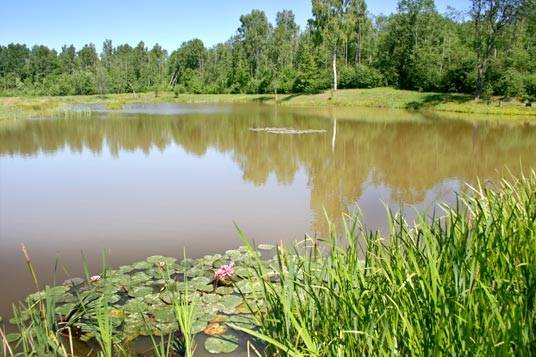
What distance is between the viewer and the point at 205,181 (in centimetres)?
1148

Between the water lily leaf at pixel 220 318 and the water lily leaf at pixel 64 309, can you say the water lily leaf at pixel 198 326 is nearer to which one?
the water lily leaf at pixel 220 318

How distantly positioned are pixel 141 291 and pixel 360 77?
148 feet

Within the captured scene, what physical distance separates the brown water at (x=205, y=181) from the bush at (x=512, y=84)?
10994 mm

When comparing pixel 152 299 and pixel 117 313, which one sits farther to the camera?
pixel 152 299

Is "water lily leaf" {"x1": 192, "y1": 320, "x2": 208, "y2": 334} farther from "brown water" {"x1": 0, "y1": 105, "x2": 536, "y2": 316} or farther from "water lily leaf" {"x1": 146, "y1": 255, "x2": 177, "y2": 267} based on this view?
"brown water" {"x1": 0, "y1": 105, "x2": 536, "y2": 316}

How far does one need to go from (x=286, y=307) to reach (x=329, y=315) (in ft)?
1.21

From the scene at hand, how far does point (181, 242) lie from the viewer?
6.79 m

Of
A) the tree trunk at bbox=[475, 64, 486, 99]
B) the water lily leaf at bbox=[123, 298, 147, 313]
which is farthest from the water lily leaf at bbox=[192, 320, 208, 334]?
the tree trunk at bbox=[475, 64, 486, 99]

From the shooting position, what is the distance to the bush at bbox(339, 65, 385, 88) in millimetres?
46562

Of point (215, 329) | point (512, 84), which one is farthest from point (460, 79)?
point (215, 329)

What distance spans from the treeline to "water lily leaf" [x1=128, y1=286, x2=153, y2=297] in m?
33.1

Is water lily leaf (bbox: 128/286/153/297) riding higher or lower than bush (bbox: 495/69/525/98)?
lower

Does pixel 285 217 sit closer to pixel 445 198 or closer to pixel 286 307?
pixel 445 198

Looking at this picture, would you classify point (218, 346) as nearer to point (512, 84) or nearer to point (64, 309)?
point (64, 309)
